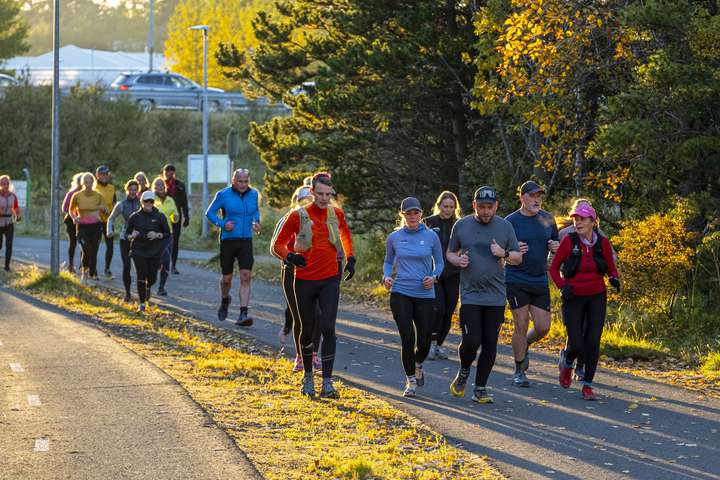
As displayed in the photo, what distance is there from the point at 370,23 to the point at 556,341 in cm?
906

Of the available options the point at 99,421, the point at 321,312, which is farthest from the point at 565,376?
the point at 99,421

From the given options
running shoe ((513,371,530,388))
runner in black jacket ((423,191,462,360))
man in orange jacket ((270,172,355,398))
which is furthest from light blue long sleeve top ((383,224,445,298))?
runner in black jacket ((423,191,462,360))

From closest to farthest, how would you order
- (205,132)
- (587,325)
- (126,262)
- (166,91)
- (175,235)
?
1. (587,325)
2. (126,262)
3. (175,235)
4. (205,132)
5. (166,91)

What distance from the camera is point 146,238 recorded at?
1759cm

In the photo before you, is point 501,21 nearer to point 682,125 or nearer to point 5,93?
point 682,125

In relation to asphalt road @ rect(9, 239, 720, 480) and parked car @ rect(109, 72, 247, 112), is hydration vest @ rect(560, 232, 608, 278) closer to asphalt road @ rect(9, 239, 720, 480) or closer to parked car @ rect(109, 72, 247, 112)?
asphalt road @ rect(9, 239, 720, 480)

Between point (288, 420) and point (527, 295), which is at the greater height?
point (527, 295)

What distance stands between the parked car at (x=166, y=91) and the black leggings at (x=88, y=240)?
1540 inches

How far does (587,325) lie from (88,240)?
1169 cm

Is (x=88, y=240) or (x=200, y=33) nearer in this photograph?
(x=88, y=240)

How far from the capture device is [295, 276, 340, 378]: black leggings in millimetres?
10805

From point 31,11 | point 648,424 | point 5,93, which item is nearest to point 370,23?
point 648,424

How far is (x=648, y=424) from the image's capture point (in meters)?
9.90

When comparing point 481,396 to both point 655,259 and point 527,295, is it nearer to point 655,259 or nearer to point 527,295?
point 527,295
